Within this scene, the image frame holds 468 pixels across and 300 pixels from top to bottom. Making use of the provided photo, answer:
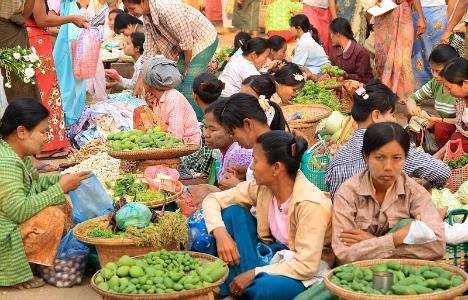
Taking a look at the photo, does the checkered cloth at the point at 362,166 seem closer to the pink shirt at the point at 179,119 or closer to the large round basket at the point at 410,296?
the large round basket at the point at 410,296

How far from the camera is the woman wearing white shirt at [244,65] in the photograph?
9.25m

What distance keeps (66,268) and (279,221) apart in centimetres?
140

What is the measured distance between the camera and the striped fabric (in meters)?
5.44

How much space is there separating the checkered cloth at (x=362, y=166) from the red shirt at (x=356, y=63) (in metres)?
5.19

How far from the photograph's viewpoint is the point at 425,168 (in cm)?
561

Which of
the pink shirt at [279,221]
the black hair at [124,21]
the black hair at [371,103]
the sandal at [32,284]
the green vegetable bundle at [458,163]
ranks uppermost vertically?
the black hair at [371,103]

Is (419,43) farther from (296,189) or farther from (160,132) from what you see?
(296,189)

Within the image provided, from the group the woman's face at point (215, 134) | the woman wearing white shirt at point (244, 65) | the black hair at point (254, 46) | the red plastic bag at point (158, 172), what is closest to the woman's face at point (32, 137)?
the red plastic bag at point (158, 172)

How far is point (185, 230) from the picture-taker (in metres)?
5.48

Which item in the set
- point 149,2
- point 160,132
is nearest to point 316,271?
point 160,132

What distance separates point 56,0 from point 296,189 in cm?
658

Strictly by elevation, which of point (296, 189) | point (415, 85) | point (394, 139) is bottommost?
point (415, 85)

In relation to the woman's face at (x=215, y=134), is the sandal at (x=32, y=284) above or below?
below

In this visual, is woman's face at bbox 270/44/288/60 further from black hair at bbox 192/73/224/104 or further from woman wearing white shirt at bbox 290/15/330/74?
black hair at bbox 192/73/224/104
